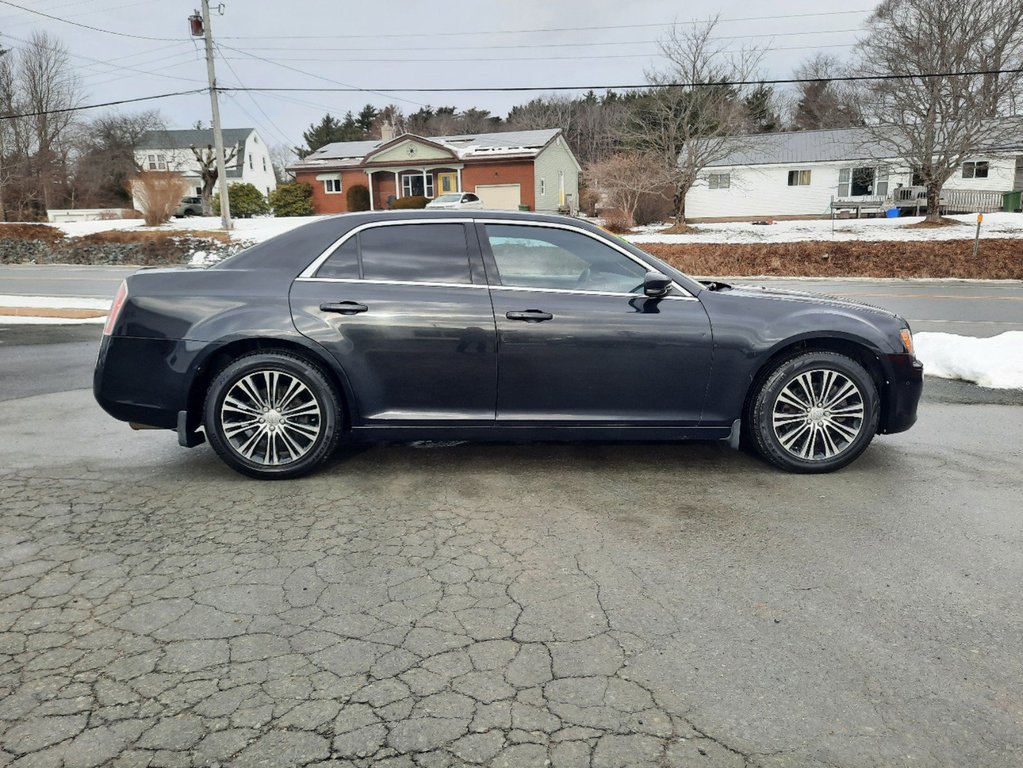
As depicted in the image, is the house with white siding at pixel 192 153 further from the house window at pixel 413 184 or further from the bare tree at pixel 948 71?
the bare tree at pixel 948 71

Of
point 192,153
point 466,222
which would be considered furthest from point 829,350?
point 192,153

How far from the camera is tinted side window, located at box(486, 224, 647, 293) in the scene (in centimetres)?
477

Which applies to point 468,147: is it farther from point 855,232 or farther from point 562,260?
point 562,260

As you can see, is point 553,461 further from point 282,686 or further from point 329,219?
point 282,686

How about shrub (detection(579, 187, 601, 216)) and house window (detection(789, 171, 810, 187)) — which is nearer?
house window (detection(789, 171, 810, 187))

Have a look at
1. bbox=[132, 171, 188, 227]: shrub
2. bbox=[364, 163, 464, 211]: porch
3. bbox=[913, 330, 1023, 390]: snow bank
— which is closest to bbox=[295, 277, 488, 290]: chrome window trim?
bbox=[913, 330, 1023, 390]: snow bank

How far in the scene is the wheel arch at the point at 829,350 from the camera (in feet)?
15.5

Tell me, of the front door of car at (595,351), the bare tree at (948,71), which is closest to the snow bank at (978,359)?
the front door of car at (595,351)

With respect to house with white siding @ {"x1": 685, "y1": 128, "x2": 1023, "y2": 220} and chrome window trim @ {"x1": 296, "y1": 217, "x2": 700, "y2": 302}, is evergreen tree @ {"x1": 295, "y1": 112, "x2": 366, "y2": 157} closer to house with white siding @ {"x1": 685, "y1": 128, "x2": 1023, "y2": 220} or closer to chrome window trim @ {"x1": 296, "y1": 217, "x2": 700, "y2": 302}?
house with white siding @ {"x1": 685, "y1": 128, "x2": 1023, "y2": 220}

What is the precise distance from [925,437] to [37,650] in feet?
18.8

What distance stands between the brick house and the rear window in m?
40.3

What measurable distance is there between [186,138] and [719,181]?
53.7m

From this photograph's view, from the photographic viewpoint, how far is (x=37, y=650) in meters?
2.80

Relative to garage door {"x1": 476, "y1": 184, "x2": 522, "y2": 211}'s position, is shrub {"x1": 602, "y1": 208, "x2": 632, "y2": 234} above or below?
below
